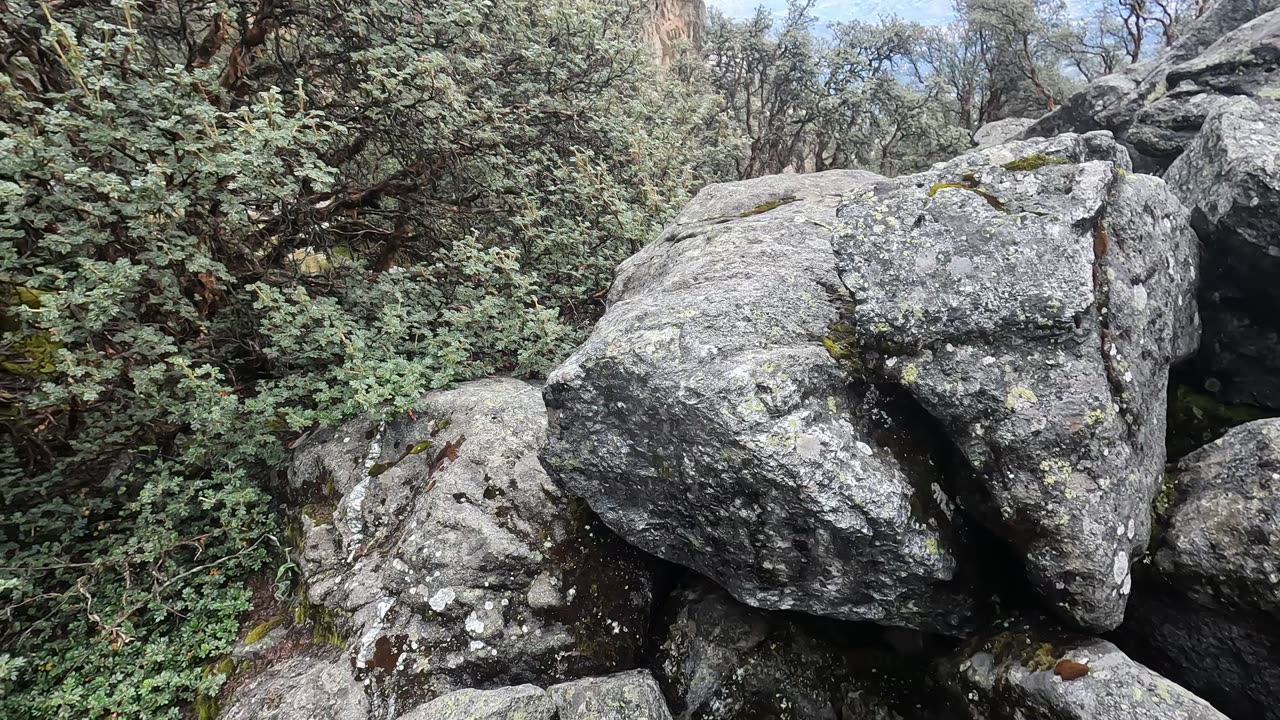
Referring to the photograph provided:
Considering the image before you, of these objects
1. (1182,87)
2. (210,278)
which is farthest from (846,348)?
(1182,87)

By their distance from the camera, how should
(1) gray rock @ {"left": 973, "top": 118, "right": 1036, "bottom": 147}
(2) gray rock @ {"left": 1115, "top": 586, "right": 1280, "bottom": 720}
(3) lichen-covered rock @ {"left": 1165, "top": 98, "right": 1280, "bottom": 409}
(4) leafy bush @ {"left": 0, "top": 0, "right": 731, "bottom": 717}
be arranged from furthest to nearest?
(1) gray rock @ {"left": 973, "top": 118, "right": 1036, "bottom": 147} < (3) lichen-covered rock @ {"left": 1165, "top": 98, "right": 1280, "bottom": 409} < (4) leafy bush @ {"left": 0, "top": 0, "right": 731, "bottom": 717} < (2) gray rock @ {"left": 1115, "top": 586, "right": 1280, "bottom": 720}

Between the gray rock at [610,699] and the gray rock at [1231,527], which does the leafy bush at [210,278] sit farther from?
the gray rock at [1231,527]

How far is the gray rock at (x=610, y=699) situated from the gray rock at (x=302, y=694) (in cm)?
178

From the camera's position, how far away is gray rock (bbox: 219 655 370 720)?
5.19 metres

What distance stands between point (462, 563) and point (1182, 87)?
17220 millimetres

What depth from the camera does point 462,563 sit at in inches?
235

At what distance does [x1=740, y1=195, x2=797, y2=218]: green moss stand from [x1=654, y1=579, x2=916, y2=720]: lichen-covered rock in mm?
4982

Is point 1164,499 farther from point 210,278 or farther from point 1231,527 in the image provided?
point 210,278

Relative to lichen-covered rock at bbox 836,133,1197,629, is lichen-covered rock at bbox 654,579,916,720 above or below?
below

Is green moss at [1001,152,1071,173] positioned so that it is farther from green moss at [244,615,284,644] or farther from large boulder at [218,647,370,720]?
green moss at [244,615,284,644]

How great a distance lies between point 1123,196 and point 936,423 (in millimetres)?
2607

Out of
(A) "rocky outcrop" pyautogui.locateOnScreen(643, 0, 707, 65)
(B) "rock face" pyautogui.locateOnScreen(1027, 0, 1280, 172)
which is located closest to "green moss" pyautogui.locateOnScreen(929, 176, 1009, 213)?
(B) "rock face" pyautogui.locateOnScreen(1027, 0, 1280, 172)

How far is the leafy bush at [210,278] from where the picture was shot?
581cm

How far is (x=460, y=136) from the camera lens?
9.62 meters
